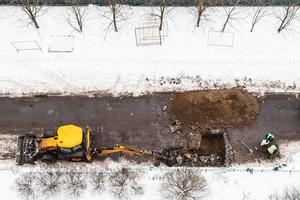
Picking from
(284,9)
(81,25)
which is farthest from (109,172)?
Result: (284,9)

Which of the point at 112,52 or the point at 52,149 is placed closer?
the point at 52,149

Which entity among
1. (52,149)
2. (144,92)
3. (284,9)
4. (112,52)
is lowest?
(52,149)

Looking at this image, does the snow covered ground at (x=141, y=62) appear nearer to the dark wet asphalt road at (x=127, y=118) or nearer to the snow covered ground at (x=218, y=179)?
the dark wet asphalt road at (x=127, y=118)

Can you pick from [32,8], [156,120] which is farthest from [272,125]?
[32,8]

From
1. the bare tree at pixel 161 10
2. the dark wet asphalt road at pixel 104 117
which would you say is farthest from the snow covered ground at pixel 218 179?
the bare tree at pixel 161 10

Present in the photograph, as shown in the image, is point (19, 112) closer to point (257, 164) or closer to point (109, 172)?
point (109, 172)

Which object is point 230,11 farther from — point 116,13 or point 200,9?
point 116,13

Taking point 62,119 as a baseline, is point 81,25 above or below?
above
